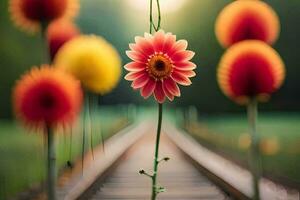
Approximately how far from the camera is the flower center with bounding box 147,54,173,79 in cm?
117

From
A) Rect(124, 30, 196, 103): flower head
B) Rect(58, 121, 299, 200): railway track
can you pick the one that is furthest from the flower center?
Rect(58, 121, 299, 200): railway track

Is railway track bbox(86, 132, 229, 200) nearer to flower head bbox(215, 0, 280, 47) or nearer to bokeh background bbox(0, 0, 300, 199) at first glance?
bokeh background bbox(0, 0, 300, 199)

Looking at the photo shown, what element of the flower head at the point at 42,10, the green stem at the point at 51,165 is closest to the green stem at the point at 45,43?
the flower head at the point at 42,10

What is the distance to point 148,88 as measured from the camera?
119 cm

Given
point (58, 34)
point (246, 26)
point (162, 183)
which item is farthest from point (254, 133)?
point (162, 183)

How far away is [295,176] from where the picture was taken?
1897 millimetres

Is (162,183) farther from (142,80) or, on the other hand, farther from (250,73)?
(250,73)

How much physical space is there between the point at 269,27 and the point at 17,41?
107 cm

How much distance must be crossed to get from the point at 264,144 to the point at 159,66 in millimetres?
1158

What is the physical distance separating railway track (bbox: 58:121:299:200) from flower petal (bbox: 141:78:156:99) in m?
0.43

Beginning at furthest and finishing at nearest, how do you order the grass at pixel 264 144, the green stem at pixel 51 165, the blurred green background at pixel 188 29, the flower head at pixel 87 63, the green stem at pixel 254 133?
the grass at pixel 264 144 < the blurred green background at pixel 188 29 < the flower head at pixel 87 63 < the green stem at pixel 51 165 < the green stem at pixel 254 133

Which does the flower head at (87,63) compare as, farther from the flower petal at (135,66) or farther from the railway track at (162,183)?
the railway track at (162,183)

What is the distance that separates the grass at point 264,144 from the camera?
80.4 inches

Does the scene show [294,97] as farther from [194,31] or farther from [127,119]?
[127,119]
